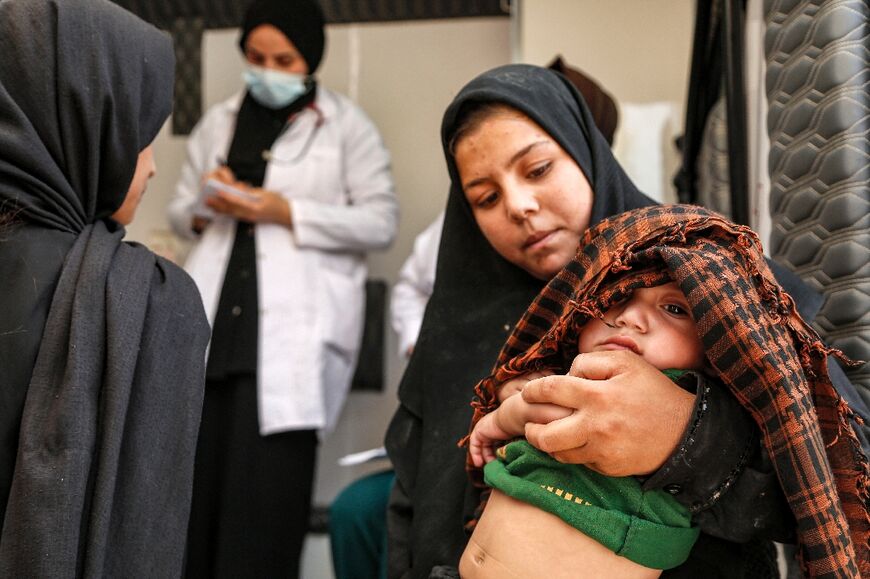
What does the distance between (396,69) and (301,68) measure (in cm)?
54

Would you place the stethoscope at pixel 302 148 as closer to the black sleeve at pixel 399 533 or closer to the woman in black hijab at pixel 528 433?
the woman in black hijab at pixel 528 433

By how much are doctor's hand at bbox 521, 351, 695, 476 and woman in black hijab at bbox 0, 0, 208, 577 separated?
60 cm

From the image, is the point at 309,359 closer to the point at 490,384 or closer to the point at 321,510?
the point at 321,510

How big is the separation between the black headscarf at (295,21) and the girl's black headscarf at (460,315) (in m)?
1.50

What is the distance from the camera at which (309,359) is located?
9.25 ft

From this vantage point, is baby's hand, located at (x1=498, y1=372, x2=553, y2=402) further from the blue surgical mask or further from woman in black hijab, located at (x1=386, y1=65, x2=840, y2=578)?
the blue surgical mask

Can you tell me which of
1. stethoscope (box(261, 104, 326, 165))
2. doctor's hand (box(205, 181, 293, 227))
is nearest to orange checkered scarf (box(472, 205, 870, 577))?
doctor's hand (box(205, 181, 293, 227))

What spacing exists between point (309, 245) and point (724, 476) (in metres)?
1.98

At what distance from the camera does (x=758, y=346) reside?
108 centimetres

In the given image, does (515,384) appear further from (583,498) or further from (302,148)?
(302,148)

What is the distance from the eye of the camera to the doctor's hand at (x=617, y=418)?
1.10 m

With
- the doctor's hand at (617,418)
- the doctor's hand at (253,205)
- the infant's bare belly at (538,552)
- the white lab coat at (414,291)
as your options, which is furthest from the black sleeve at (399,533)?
the doctor's hand at (253,205)

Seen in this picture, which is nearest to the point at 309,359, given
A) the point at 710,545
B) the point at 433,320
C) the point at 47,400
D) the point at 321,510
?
the point at 321,510

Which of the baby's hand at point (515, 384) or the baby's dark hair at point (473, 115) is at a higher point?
the baby's dark hair at point (473, 115)
